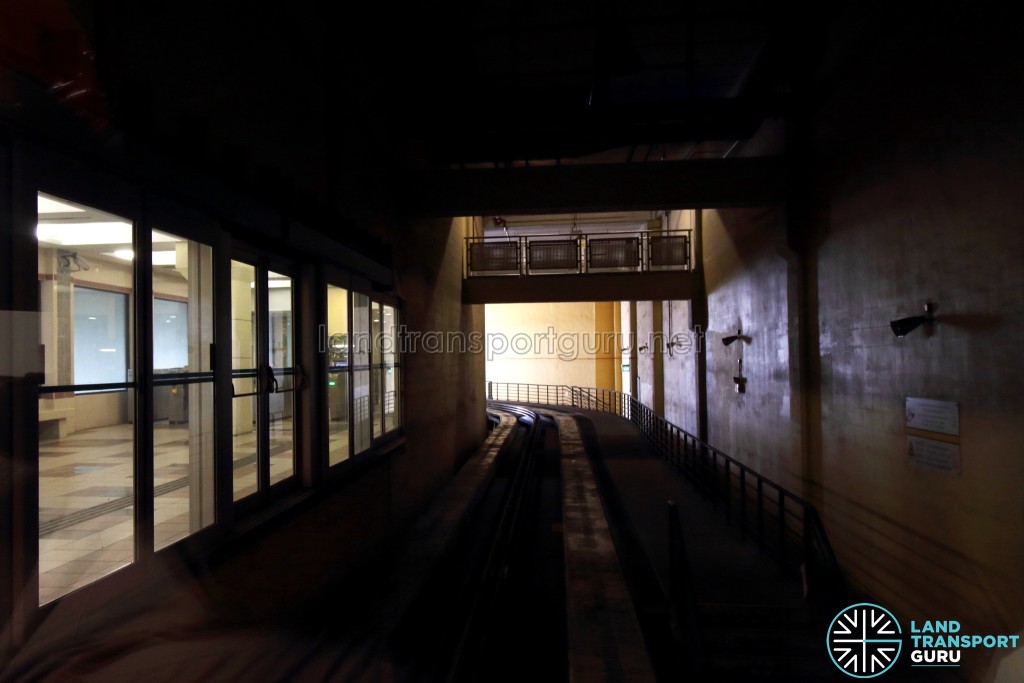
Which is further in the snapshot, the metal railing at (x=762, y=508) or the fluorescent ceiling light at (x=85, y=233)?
the metal railing at (x=762, y=508)

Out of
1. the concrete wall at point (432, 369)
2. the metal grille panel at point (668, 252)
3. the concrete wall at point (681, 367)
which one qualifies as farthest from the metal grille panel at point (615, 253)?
the concrete wall at point (432, 369)

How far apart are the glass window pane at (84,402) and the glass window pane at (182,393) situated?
24 cm

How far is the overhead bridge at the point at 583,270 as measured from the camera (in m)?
11.0

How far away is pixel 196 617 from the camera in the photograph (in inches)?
108

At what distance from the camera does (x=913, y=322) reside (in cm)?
407

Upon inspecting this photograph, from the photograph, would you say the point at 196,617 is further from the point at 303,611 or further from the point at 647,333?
the point at 647,333

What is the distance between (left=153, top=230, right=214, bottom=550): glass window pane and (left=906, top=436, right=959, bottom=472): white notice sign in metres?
5.04

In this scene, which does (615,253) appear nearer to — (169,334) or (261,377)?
(261,377)

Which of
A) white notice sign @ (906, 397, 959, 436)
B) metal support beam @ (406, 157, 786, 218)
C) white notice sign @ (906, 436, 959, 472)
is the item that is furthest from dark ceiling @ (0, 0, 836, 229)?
white notice sign @ (906, 436, 959, 472)

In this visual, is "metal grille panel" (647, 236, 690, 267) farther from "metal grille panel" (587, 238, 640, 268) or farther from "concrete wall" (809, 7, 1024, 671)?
"concrete wall" (809, 7, 1024, 671)

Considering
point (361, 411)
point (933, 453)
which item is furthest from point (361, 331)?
point (933, 453)

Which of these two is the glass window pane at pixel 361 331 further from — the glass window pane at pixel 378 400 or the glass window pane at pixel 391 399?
the glass window pane at pixel 391 399

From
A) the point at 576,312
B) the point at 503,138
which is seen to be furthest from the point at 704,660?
the point at 576,312

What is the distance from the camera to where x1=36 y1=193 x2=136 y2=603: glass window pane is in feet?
6.88
